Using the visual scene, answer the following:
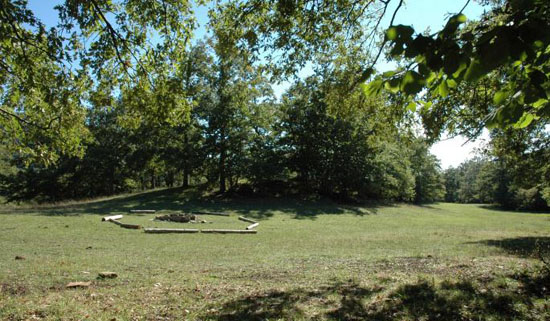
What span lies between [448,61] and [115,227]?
16202 millimetres

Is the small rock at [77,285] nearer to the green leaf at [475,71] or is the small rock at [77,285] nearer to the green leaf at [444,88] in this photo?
the green leaf at [444,88]

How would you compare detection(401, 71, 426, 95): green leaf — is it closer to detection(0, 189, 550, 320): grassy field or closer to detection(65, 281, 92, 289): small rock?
detection(0, 189, 550, 320): grassy field

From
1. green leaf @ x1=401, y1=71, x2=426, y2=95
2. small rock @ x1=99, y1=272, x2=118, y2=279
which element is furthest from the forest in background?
small rock @ x1=99, y1=272, x2=118, y2=279

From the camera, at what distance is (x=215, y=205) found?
26.8 m

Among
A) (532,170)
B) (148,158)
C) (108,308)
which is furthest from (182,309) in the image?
(148,158)

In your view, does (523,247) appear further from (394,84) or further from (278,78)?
(394,84)

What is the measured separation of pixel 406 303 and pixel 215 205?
2341 centimetres

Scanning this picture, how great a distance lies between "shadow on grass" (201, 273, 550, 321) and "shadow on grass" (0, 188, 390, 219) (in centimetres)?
1728

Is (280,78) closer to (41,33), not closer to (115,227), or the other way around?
(41,33)

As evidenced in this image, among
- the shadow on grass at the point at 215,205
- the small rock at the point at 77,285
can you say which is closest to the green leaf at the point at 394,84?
the small rock at the point at 77,285

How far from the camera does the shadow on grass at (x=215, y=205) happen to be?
23875mm

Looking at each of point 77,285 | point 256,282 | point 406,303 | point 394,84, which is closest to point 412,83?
point 394,84

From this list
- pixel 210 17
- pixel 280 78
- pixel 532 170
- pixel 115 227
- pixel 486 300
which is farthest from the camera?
pixel 115 227

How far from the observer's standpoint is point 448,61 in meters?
1.72
